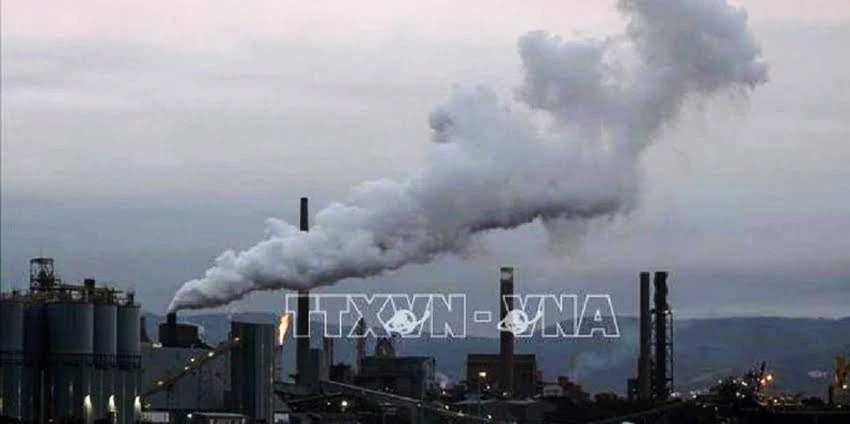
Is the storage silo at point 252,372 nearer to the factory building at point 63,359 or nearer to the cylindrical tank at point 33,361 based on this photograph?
the factory building at point 63,359

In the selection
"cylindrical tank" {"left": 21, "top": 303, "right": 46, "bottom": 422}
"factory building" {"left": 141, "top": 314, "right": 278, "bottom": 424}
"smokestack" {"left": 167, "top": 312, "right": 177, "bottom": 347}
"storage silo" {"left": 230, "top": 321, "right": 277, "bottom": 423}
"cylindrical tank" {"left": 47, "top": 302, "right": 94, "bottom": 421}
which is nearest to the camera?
"cylindrical tank" {"left": 21, "top": 303, "right": 46, "bottom": 422}

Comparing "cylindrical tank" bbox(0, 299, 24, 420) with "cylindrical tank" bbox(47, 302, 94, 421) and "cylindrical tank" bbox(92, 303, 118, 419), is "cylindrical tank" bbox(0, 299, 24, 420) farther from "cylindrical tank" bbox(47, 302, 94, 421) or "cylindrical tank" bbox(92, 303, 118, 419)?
"cylindrical tank" bbox(92, 303, 118, 419)

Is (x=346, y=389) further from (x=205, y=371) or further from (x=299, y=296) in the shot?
(x=205, y=371)

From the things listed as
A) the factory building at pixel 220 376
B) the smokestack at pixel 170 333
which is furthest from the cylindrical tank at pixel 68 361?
the smokestack at pixel 170 333

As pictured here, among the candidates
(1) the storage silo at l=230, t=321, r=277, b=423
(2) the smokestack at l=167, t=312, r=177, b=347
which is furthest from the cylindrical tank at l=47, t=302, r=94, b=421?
(2) the smokestack at l=167, t=312, r=177, b=347

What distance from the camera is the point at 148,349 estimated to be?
509ft

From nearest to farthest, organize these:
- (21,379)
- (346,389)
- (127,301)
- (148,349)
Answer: (21,379) < (127,301) < (148,349) < (346,389)

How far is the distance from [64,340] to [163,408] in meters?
19.3

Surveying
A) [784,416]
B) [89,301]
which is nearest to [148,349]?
[89,301]

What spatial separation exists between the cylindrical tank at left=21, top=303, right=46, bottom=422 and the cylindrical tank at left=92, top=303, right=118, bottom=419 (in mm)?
3612

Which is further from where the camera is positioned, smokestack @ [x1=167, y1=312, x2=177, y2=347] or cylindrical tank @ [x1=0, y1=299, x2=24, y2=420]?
smokestack @ [x1=167, y1=312, x2=177, y2=347]

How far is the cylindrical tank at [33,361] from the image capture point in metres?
134

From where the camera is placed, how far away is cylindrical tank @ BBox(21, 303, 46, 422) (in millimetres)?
133750

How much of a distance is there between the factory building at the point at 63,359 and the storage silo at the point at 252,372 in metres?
17.1
